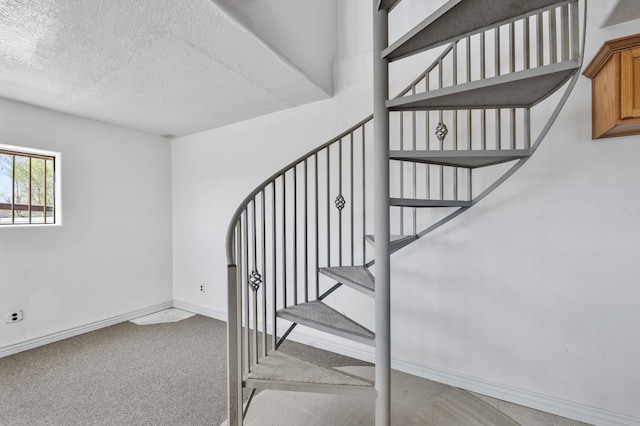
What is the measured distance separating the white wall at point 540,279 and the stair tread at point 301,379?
104 cm

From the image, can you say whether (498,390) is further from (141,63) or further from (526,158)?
(141,63)

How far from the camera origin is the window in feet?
8.91

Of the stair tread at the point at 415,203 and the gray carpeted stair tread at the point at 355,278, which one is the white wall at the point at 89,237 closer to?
the gray carpeted stair tread at the point at 355,278

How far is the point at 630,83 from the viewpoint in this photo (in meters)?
1.40

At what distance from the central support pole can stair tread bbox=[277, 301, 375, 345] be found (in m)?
0.10

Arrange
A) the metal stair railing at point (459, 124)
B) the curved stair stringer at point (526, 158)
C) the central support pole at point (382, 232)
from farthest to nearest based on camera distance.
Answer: the metal stair railing at point (459, 124), the central support pole at point (382, 232), the curved stair stringer at point (526, 158)

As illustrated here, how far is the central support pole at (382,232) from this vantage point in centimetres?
136

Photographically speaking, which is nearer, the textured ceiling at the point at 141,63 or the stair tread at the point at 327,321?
the stair tread at the point at 327,321

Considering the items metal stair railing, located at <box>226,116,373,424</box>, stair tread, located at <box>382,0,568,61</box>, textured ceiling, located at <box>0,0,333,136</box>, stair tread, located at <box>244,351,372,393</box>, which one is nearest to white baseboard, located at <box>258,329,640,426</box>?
metal stair railing, located at <box>226,116,373,424</box>

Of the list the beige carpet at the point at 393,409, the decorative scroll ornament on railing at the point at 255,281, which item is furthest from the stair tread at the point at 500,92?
the beige carpet at the point at 393,409

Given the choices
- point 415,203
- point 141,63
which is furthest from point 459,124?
point 141,63

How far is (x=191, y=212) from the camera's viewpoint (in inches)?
148

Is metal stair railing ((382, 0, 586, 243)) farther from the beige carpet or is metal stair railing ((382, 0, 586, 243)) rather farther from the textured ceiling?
the beige carpet

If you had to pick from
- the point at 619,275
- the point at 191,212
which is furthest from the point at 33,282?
the point at 619,275
